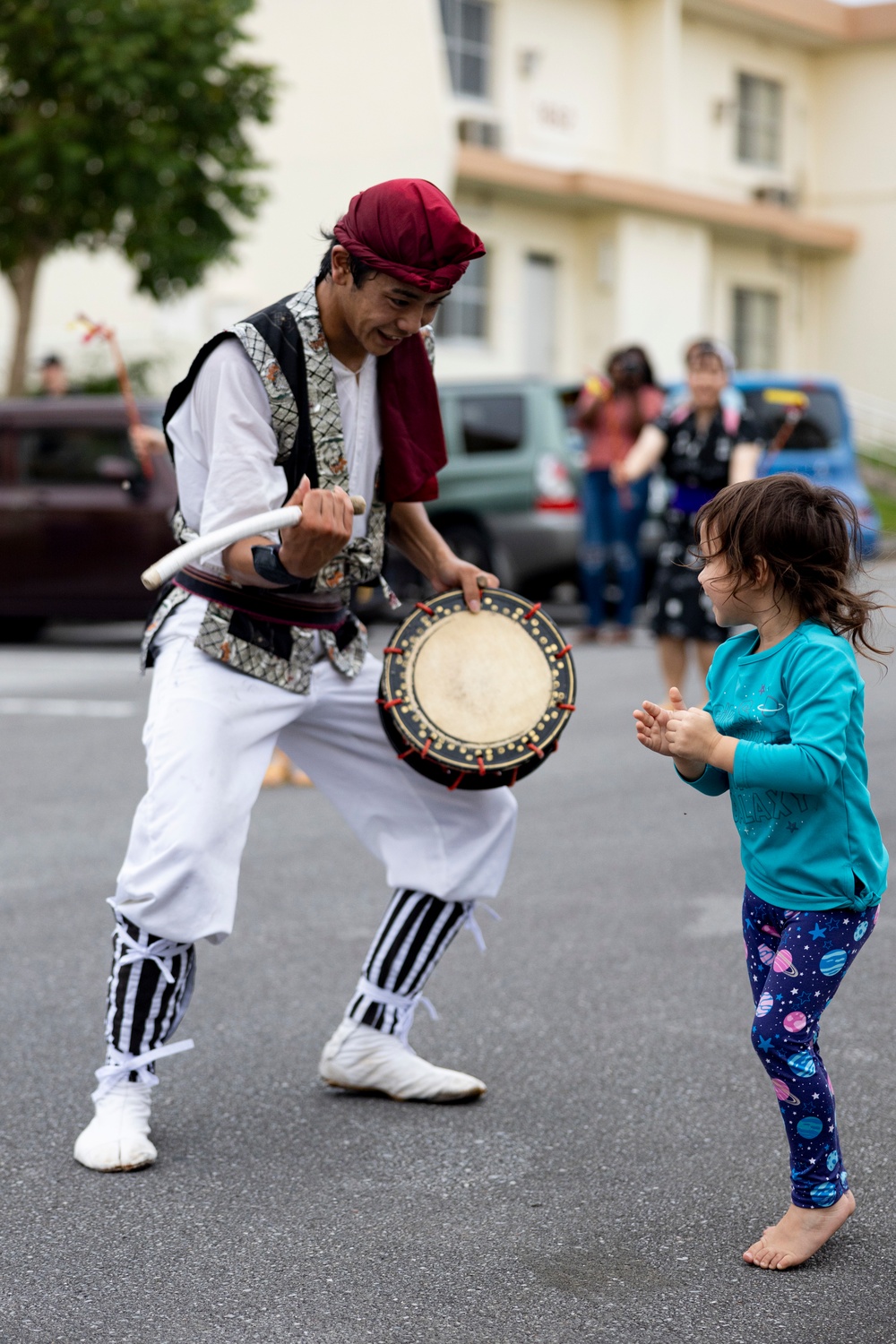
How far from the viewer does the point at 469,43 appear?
887 inches

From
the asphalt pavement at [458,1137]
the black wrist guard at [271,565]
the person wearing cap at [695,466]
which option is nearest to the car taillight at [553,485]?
the person wearing cap at [695,466]

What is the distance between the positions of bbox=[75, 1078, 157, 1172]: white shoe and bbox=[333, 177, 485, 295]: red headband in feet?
5.45

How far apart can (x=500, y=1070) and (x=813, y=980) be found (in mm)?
1321

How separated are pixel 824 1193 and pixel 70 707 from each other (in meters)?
7.48

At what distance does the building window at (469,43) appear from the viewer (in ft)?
73.1

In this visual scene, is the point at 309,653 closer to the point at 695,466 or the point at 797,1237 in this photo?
the point at 797,1237

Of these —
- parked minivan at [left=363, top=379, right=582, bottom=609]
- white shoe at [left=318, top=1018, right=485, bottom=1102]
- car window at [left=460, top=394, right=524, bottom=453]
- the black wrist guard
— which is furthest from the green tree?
the black wrist guard

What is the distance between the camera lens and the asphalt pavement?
9.31 ft

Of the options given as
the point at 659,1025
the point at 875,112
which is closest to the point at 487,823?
the point at 659,1025

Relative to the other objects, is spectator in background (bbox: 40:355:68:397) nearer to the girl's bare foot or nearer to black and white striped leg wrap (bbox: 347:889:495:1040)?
black and white striped leg wrap (bbox: 347:889:495:1040)

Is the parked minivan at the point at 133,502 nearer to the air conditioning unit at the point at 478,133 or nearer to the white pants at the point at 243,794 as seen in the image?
the white pants at the point at 243,794

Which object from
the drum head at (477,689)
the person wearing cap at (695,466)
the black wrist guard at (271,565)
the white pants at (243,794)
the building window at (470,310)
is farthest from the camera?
the building window at (470,310)

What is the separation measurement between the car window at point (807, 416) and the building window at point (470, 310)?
8.83 m

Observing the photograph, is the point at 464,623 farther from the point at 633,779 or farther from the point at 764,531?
the point at 633,779
